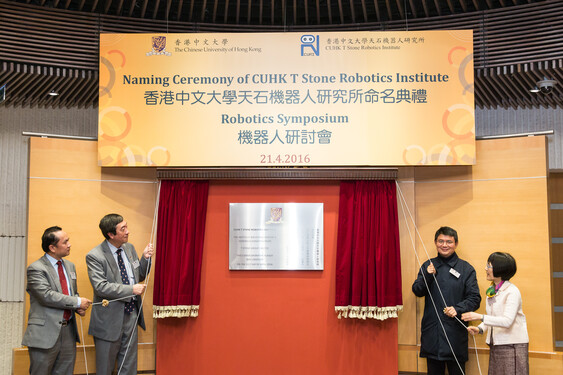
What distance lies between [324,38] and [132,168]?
1979mm

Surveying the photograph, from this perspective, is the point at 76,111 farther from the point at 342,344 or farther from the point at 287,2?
the point at 342,344

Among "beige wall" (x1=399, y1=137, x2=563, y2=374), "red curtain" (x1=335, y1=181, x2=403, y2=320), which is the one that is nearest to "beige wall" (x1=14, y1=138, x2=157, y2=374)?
"red curtain" (x1=335, y1=181, x2=403, y2=320)

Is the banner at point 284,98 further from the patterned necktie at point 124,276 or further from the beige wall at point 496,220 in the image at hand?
the patterned necktie at point 124,276

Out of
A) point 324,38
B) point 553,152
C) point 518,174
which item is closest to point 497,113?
point 553,152

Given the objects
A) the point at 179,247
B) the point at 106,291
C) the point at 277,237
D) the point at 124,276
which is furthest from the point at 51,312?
the point at 277,237

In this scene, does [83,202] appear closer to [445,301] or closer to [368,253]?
[368,253]

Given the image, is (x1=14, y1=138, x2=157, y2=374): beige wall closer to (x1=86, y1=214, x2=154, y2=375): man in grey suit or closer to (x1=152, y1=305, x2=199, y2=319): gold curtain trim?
(x1=152, y1=305, x2=199, y2=319): gold curtain trim

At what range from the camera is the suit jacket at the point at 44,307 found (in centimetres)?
367

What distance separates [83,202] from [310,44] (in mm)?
2328

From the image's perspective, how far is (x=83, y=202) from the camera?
14.9 ft

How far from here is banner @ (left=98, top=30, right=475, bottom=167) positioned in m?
4.37

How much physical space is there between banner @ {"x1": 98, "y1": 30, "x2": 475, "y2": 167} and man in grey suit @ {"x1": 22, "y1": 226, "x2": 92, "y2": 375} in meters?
0.90

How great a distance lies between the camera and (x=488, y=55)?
477 centimetres

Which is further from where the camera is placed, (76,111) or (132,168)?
(76,111)
